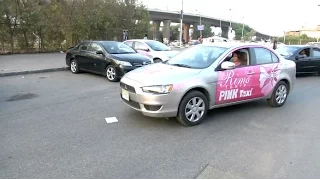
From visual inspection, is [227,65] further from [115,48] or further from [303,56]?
[303,56]

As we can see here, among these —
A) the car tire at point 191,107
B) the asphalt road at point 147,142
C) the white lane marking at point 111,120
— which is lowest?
the asphalt road at point 147,142

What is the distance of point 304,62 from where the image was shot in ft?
39.2

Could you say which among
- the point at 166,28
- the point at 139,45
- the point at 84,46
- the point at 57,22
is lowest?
the point at 84,46

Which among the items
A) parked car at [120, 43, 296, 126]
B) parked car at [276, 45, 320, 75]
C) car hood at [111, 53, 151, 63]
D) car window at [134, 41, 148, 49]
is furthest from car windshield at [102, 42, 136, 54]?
parked car at [276, 45, 320, 75]

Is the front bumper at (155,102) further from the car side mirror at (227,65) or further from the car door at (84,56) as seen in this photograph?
the car door at (84,56)

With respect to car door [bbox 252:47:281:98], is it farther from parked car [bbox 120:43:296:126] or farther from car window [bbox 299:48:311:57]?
car window [bbox 299:48:311:57]

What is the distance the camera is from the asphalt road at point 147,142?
3.55 m

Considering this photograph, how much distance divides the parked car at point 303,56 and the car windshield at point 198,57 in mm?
6983

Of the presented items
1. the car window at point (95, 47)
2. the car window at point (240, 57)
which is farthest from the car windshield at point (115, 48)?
the car window at point (240, 57)

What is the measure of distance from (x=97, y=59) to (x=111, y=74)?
977mm

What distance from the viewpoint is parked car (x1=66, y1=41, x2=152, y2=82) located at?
384 inches

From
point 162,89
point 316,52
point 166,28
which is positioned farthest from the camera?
point 166,28

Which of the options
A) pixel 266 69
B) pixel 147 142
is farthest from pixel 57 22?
pixel 147 142

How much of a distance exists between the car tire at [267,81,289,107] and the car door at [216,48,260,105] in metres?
0.69
